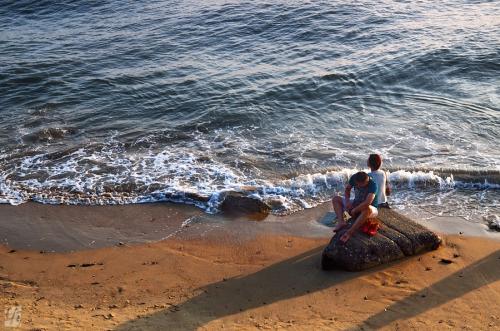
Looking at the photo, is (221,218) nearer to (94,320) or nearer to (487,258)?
(94,320)

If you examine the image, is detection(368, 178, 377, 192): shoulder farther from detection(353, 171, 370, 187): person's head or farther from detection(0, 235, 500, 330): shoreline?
detection(0, 235, 500, 330): shoreline

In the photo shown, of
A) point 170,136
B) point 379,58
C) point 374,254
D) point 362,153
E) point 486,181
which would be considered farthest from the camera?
point 379,58

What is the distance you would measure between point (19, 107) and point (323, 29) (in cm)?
1045

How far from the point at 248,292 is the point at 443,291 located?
245 centimetres

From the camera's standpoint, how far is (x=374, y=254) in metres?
7.43

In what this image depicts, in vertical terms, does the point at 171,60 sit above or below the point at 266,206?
above

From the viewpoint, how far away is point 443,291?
687 cm

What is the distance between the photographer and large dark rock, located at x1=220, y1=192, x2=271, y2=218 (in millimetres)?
9180

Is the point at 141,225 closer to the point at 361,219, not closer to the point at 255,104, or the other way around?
the point at 361,219

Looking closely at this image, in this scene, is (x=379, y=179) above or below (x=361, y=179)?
below

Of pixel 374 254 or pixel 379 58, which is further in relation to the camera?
pixel 379 58

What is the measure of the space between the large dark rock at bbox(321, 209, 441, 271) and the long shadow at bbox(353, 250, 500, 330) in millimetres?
657

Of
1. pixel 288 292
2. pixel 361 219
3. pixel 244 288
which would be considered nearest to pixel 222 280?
pixel 244 288

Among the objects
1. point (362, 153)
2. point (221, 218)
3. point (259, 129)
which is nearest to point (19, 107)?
point (259, 129)
